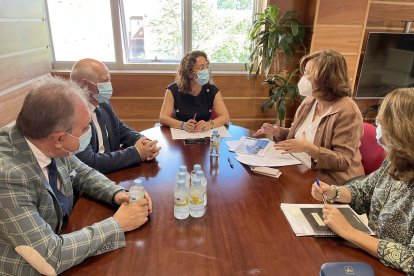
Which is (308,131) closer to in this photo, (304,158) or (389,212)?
(304,158)

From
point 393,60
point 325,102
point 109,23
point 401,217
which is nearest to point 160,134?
point 325,102

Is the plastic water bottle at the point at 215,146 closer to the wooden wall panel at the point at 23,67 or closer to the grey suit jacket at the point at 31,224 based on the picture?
the grey suit jacket at the point at 31,224

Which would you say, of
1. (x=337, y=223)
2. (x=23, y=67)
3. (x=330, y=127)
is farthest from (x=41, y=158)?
(x=23, y=67)

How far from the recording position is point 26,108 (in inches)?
36.1

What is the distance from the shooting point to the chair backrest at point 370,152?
175cm

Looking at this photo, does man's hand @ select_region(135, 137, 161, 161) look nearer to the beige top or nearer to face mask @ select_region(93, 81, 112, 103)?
face mask @ select_region(93, 81, 112, 103)

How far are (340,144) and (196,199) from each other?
3.09 feet

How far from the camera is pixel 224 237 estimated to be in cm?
101

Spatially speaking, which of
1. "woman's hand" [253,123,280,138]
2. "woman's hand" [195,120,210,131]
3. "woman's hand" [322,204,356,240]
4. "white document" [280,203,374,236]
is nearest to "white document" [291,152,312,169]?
"woman's hand" [253,123,280,138]

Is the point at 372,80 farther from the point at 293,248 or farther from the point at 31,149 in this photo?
the point at 31,149

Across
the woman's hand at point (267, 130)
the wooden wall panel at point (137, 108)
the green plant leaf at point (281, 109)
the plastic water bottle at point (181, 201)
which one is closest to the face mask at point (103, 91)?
Answer: the plastic water bottle at point (181, 201)

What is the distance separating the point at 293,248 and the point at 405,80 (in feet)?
12.3

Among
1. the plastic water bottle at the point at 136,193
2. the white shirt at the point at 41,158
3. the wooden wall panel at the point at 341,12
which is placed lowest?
the plastic water bottle at the point at 136,193

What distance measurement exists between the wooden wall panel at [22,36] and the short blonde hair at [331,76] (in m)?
2.55
